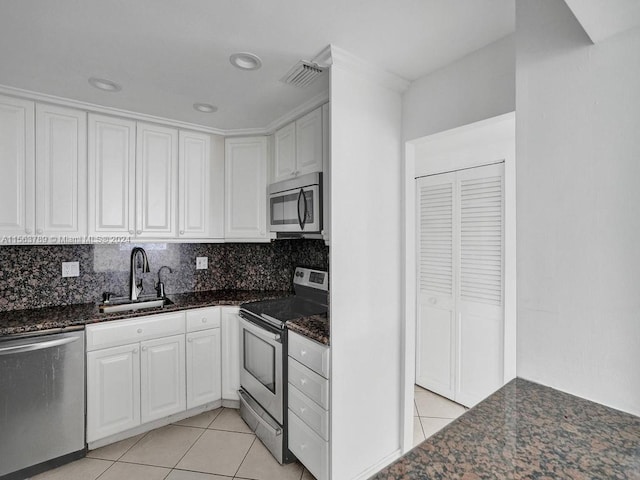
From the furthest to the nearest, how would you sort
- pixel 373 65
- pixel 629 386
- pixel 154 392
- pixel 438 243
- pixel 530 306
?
pixel 438 243 < pixel 154 392 < pixel 373 65 < pixel 530 306 < pixel 629 386

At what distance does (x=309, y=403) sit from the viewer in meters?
1.88

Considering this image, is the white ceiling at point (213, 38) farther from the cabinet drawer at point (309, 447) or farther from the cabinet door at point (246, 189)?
the cabinet drawer at point (309, 447)

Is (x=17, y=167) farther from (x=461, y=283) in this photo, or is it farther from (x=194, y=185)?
(x=461, y=283)

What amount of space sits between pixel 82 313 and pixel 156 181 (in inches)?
44.2

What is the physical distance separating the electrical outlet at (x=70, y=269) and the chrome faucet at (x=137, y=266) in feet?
1.25

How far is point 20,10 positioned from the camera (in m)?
1.38

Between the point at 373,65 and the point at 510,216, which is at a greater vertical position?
the point at 373,65

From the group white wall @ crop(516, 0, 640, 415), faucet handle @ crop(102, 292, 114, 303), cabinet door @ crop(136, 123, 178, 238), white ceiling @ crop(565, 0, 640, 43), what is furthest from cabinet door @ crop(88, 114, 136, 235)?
white ceiling @ crop(565, 0, 640, 43)

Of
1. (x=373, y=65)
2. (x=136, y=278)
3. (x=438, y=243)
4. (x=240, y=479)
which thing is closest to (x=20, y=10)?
(x=373, y=65)

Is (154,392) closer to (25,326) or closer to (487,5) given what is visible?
(25,326)

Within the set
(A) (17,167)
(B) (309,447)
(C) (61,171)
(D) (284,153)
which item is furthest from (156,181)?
(B) (309,447)

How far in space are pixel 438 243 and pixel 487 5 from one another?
1889 mm

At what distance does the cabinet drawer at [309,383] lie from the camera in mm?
1777

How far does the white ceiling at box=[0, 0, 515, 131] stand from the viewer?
1.38m
